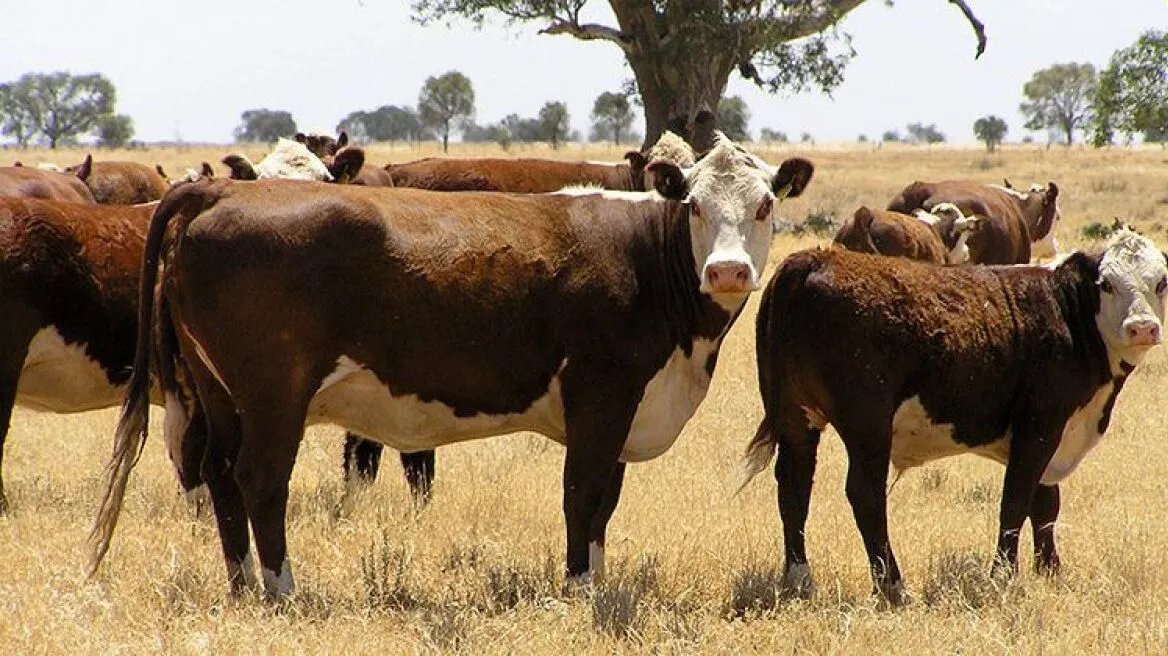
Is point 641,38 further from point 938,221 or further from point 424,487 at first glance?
point 424,487

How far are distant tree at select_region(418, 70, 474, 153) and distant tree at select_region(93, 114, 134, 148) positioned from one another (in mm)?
20845

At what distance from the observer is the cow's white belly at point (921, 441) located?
6848 mm

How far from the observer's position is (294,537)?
751 centimetres

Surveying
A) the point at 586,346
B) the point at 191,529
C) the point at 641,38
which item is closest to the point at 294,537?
the point at 191,529

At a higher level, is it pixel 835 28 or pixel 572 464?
pixel 835 28

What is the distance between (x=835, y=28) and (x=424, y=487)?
1957 cm

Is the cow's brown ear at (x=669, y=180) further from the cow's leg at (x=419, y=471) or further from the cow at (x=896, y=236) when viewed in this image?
the cow at (x=896, y=236)

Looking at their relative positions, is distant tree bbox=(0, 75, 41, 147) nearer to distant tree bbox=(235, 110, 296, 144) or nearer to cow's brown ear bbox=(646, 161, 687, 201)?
distant tree bbox=(235, 110, 296, 144)

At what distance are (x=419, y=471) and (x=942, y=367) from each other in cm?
332

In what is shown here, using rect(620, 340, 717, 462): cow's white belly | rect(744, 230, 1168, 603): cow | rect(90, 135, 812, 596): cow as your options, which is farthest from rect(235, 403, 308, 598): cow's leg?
rect(744, 230, 1168, 603): cow

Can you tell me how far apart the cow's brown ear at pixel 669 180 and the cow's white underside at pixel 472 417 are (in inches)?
26.8

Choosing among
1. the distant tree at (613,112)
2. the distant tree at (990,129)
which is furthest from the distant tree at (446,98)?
the distant tree at (990,129)

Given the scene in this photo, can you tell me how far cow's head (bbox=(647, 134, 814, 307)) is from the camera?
6.48 m

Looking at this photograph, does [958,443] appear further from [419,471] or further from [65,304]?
[65,304]
